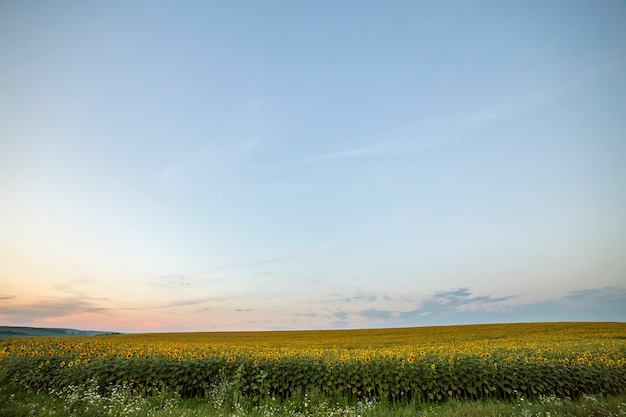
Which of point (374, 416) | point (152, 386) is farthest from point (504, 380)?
point (152, 386)

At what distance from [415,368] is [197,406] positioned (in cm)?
603

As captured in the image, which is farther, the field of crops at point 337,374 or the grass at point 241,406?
the field of crops at point 337,374

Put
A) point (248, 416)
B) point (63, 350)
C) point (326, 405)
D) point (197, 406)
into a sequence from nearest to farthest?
1. point (248, 416)
2. point (326, 405)
3. point (197, 406)
4. point (63, 350)

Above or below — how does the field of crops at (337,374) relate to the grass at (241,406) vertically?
above

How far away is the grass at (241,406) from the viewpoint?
28.5 feet

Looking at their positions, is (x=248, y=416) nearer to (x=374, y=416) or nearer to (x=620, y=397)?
(x=374, y=416)

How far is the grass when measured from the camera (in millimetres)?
8695

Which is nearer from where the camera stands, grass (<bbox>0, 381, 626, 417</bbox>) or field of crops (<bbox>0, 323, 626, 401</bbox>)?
grass (<bbox>0, 381, 626, 417</bbox>)

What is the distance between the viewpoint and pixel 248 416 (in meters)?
8.73

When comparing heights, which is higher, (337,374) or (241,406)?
(337,374)

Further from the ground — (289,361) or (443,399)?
(289,361)

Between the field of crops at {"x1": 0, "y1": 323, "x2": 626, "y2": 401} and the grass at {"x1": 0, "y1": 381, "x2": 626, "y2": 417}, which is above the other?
the field of crops at {"x1": 0, "y1": 323, "x2": 626, "y2": 401}

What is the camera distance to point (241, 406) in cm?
957

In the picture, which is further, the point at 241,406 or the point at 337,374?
the point at 337,374
